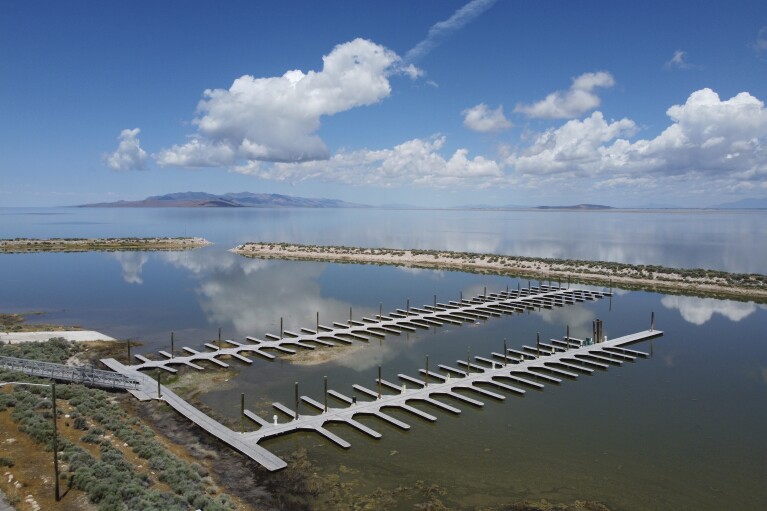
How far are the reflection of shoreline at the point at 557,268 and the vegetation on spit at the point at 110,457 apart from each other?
6643cm

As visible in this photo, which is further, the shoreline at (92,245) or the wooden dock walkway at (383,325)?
the shoreline at (92,245)

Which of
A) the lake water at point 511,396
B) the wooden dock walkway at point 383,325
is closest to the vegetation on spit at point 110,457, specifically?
the lake water at point 511,396

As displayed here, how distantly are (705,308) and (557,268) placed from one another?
28804 millimetres

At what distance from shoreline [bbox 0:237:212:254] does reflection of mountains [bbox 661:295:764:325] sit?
101711 mm

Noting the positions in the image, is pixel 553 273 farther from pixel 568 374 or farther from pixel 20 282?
pixel 20 282

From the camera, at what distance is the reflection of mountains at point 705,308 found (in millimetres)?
54188

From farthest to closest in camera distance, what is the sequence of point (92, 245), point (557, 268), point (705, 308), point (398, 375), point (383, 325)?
1. point (92, 245)
2. point (557, 268)
3. point (705, 308)
4. point (383, 325)
5. point (398, 375)

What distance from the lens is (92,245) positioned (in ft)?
391

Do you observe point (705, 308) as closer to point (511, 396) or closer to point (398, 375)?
point (511, 396)

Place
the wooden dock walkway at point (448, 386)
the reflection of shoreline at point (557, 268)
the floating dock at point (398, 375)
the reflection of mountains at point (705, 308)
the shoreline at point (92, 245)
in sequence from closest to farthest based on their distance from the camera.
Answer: the floating dock at point (398, 375)
the wooden dock walkway at point (448, 386)
the reflection of mountains at point (705, 308)
the reflection of shoreline at point (557, 268)
the shoreline at point (92, 245)

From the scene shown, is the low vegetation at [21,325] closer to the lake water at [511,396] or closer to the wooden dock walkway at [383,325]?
the lake water at [511,396]

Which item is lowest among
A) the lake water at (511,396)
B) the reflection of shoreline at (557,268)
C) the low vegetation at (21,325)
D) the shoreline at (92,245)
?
the lake water at (511,396)

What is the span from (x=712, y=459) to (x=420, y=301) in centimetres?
3776

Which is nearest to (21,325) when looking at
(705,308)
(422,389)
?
(422,389)
